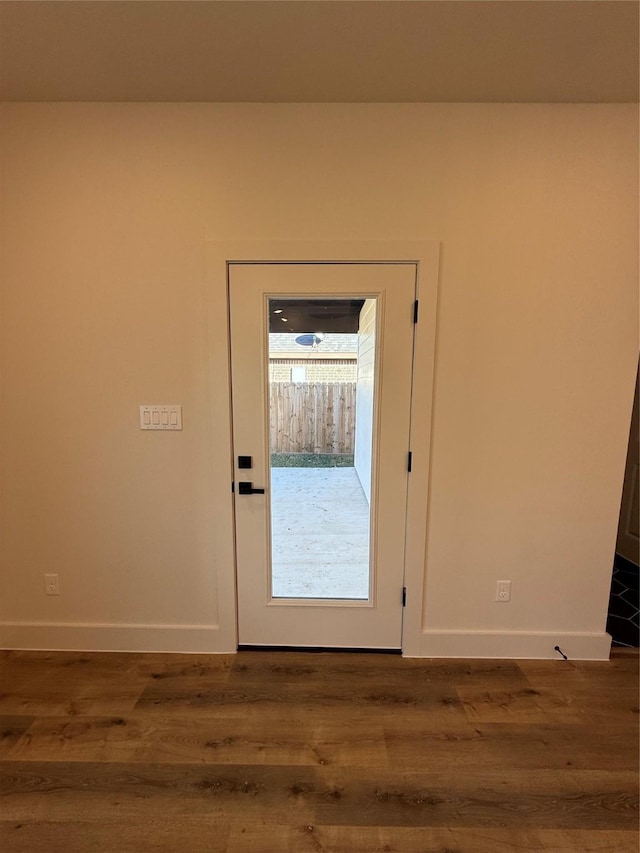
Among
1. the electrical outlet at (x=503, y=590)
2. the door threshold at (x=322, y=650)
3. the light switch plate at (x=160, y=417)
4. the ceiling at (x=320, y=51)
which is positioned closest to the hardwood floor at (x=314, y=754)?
the door threshold at (x=322, y=650)

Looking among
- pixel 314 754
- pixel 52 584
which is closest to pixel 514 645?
pixel 314 754

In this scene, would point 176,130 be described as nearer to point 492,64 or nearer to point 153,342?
point 153,342

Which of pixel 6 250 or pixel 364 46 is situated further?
pixel 6 250

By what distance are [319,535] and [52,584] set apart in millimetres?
1475

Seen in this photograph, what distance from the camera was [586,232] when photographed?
5.41 feet

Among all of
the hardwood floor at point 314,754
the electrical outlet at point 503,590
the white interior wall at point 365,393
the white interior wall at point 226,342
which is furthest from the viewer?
the electrical outlet at point 503,590

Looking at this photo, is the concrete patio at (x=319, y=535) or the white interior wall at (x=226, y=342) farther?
the concrete patio at (x=319, y=535)

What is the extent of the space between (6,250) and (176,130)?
3.25ft

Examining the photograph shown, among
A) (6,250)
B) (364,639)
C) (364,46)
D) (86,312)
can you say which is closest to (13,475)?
(86,312)

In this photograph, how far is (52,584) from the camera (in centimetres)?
192

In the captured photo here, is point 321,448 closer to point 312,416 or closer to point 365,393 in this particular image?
point 312,416

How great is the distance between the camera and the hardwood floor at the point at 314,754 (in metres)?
1.17

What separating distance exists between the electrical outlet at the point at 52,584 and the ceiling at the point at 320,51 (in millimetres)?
2333

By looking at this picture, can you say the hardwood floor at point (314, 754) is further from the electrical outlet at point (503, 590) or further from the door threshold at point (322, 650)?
the electrical outlet at point (503, 590)
